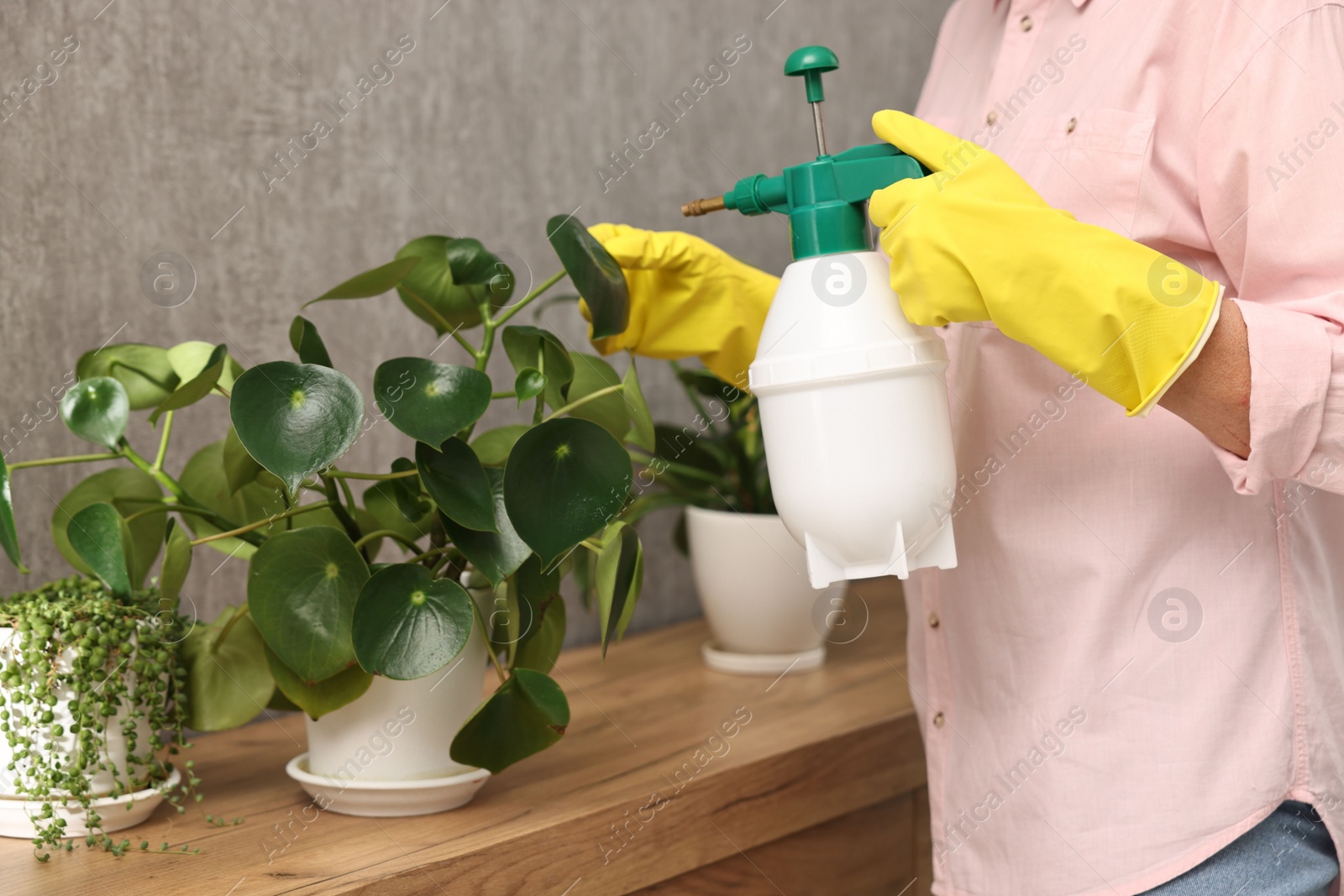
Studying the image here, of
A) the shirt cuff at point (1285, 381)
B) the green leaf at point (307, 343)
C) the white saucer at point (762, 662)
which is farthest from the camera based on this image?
the white saucer at point (762, 662)

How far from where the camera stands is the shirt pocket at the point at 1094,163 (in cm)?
62

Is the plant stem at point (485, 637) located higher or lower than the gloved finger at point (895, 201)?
lower

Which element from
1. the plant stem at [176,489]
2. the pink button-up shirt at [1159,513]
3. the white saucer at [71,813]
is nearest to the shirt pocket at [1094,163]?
the pink button-up shirt at [1159,513]

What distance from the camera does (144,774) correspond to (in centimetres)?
67

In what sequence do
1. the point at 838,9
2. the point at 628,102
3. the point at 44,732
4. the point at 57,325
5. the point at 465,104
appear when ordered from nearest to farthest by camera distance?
the point at 44,732 → the point at 57,325 → the point at 465,104 → the point at 628,102 → the point at 838,9

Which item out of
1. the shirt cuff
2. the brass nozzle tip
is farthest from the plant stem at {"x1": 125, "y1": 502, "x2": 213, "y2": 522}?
the shirt cuff

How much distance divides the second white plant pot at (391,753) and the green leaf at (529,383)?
0.58 feet

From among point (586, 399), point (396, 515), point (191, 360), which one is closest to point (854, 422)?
point (586, 399)

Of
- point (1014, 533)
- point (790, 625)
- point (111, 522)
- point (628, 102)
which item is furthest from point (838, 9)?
point (111, 522)

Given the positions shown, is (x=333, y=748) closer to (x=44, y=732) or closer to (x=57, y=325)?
(x=44, y=732)

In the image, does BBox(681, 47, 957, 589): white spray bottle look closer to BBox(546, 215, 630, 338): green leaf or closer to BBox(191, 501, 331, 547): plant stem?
BBox(546, 215, 630, 338): green leaf

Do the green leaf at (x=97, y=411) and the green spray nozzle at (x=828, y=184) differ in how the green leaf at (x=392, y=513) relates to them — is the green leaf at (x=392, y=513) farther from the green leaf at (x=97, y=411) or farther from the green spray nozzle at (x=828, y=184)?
the green spray nozzle at (x=828, y=184)

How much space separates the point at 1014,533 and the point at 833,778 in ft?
0.95

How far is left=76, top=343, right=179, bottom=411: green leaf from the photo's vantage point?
690mm
